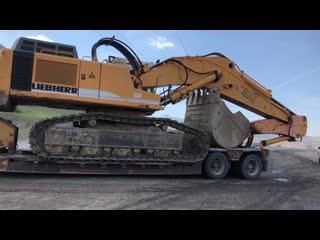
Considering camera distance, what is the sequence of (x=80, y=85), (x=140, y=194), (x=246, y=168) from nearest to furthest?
1. (x=140, y=194)
2. (x=80, y=85)
3. (x=246, y=168)

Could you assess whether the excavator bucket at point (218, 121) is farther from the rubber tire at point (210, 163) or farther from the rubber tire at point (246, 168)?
the rubber tire at point (246, 168)

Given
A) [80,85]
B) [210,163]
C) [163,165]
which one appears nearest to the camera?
[80,85]

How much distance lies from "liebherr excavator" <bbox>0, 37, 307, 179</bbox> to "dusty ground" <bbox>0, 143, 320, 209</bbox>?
637 millimetres

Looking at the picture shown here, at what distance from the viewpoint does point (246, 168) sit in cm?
1300

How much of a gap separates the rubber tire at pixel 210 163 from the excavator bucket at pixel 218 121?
428 mm

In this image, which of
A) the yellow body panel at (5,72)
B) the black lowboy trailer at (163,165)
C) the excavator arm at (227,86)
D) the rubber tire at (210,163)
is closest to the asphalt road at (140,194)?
the black lowboy trailer at (163,165)

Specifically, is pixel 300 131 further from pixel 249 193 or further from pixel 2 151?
pixel 2 151

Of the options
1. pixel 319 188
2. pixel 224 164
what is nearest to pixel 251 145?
pixel 224 164

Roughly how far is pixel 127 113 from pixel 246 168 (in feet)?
15.8

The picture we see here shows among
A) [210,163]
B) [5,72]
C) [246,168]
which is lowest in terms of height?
[246,168]

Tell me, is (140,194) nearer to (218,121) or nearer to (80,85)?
(80,85)

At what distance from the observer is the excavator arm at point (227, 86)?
1217 cm

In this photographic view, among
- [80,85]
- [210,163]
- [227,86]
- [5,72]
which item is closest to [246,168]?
[210,163]
